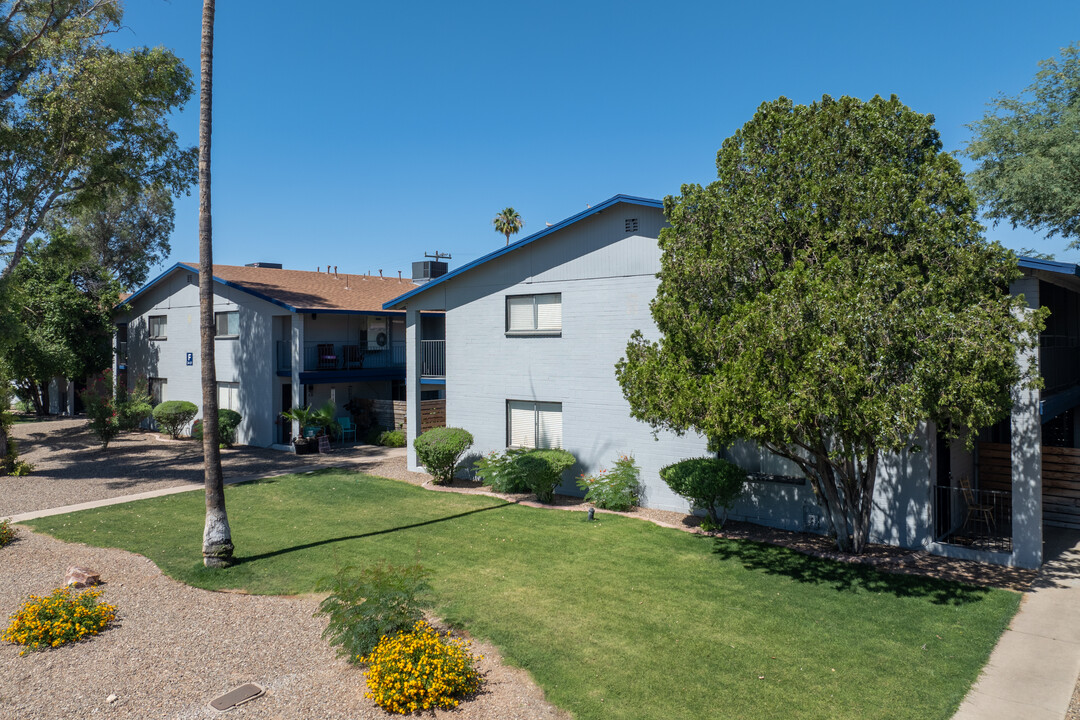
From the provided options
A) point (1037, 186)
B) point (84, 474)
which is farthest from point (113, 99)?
point (1037, 186)

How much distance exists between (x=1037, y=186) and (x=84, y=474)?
3242 centimetres

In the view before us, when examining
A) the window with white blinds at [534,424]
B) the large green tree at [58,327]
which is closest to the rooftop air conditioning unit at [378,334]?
the window with white blinds at [534,424]

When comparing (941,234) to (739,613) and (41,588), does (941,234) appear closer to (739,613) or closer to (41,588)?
(739,613)

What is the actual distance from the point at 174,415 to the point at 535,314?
18.2m

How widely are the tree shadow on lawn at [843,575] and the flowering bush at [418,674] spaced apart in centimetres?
614

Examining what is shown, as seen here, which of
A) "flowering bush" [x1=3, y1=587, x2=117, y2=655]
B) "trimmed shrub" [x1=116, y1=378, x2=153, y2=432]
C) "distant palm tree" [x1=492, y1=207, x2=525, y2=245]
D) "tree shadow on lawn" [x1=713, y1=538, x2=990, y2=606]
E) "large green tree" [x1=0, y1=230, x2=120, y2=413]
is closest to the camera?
"flowering bush" [x1=3, y1=587, x2=117, y2=655]

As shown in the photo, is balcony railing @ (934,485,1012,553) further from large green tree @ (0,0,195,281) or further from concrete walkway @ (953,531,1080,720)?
large green tree @ (0,0,195,281)

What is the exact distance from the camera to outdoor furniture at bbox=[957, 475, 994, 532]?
13.1 metres

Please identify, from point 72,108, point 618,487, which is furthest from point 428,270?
point 618,487

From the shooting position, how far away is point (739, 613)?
9453 mm

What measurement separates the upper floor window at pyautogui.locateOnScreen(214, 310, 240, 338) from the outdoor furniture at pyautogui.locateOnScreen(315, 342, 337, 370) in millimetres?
3874

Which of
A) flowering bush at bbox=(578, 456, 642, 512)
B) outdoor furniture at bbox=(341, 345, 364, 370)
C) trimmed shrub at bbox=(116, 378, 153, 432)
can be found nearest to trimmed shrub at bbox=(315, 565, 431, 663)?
flowering bush at bbox=(578, 456, 642, 512)

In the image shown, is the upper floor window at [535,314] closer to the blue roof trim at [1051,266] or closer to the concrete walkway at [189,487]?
the concrete walkway at [189,487]

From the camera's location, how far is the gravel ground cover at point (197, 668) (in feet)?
23.0
